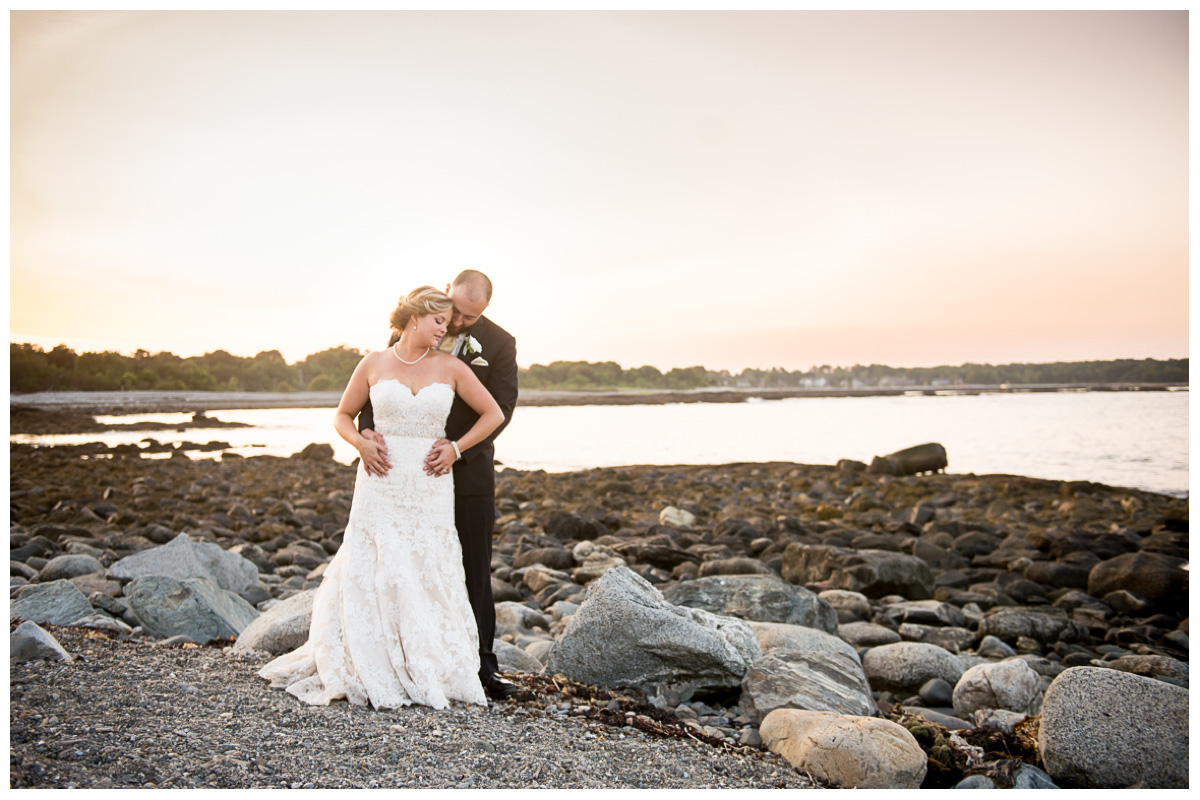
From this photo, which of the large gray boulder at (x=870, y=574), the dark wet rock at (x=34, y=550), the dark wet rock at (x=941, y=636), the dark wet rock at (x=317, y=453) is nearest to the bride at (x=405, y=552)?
the dark wet rock at (x=941, y=636)

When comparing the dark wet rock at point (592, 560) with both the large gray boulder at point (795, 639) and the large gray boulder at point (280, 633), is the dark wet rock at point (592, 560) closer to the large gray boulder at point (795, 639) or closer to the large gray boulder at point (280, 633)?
the large gray boulder at point (795, 639)

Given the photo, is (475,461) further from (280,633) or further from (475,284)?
(280,633)

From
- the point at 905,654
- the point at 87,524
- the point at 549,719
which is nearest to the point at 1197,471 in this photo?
the point at 905,654

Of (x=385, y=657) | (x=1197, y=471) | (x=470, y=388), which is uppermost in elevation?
(x=470, y=388)

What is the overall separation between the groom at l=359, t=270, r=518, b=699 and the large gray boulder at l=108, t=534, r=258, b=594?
4.87 metres

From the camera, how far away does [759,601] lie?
8.42 metres

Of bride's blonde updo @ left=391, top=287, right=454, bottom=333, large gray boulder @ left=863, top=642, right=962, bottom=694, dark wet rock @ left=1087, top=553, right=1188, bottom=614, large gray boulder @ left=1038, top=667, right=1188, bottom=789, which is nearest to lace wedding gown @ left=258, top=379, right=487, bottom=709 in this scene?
bride's blonde updo @ left=391, top=287, right=454, bottom=333

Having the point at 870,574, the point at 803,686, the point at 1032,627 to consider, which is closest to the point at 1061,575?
the point at 1032,627

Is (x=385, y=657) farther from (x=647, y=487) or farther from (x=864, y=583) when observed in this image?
(x=647, y=487)

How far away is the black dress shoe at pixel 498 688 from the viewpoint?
5.32 metres

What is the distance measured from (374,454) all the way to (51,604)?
396cm

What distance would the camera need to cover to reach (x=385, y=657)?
516cm

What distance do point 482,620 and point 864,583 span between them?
7006 millimetres

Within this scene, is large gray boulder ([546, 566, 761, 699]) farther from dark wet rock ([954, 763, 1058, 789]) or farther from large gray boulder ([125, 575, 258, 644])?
large gray boulder ([125, 575, 258, 644])
